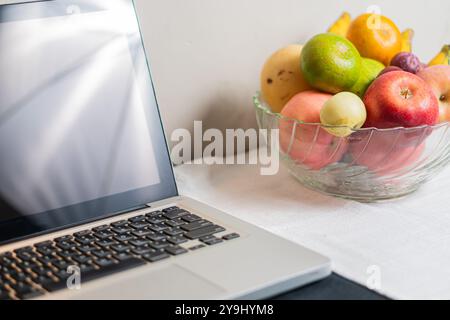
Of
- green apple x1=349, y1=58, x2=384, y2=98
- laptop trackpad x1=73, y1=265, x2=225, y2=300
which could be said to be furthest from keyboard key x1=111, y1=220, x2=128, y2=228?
green apple x1=349, y1=58, x2=384, y2=98

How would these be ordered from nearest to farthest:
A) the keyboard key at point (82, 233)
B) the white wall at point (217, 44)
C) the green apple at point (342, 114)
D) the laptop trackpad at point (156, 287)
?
the laptop trackpad at point (156, 287), the keyboard key at point (82, 233), the green apple at point (342, 114), the white wall at point (217, 44)

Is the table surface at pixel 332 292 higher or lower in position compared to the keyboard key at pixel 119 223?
lower

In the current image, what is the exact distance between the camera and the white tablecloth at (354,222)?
64 centimetres

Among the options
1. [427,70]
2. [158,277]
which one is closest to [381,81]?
[427,70]

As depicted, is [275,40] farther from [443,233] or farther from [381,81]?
[443,233]

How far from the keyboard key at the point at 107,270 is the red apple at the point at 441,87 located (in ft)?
1.50

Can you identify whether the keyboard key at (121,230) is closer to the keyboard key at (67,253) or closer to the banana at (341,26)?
the keyboard key at (67,253)

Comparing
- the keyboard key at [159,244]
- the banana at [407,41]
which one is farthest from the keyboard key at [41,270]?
the banana at [407,41]

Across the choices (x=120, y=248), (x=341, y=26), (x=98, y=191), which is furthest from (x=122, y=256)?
(x=341, y=26)

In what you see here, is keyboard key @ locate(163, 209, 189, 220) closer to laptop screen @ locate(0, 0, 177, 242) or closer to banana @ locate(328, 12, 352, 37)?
laptop screen @ locate(0, 0, 177, 242)

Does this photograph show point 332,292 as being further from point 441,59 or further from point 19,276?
point 441,59

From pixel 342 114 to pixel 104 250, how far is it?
1.06 ft

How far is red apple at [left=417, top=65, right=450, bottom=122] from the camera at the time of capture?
0.84 meters

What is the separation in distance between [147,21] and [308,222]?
0.35 metres
